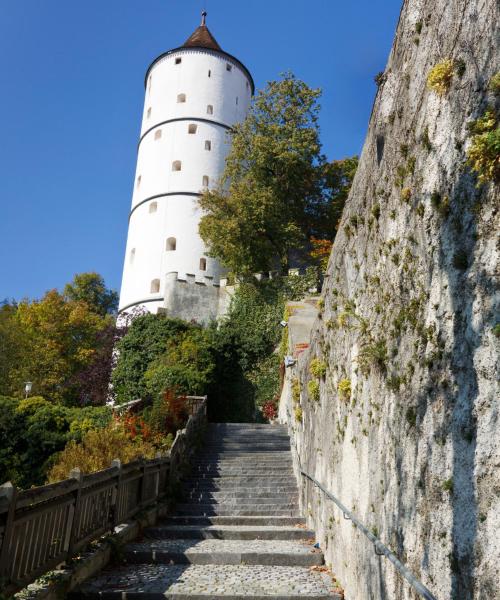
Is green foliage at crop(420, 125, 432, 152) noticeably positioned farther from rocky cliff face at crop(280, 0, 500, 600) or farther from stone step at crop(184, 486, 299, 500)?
stone step at crop(184, 486, 299, 500)

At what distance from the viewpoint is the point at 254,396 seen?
75.2 ft

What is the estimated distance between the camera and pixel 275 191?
26656mm

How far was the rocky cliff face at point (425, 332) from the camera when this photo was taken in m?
2.57

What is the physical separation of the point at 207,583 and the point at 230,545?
5.81 feet

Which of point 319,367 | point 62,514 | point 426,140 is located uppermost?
point 426,140

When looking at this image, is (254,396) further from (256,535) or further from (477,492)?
(477,492)

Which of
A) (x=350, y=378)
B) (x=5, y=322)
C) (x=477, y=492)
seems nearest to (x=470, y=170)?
(x=477, y=492)

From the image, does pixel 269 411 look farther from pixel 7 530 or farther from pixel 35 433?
pixel 7 530

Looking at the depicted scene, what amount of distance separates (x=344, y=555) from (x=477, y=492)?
3.14 m

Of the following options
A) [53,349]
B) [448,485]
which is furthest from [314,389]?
[53,349]

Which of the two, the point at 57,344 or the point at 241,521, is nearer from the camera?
the point at 241,521

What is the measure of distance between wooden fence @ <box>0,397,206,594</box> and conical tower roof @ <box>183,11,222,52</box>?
33379mm

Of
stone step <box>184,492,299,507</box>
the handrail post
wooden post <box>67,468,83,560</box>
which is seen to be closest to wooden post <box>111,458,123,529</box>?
the handrail post

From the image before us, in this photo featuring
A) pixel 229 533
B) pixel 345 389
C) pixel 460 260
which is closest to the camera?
pixel 460 260
